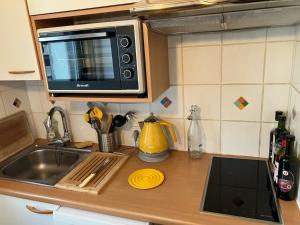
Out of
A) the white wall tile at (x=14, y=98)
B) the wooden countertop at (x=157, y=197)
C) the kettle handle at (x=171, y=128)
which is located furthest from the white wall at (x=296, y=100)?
the white wall tile at (x=14, y=98)

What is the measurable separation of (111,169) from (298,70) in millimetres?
985

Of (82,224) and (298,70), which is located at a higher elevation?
(298,70)

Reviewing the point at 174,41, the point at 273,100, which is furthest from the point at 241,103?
the point at 174,41

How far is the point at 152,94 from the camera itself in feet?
3.66

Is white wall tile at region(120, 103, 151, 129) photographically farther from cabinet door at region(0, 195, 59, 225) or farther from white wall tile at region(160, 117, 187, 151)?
cabinet door at region(0, 195, 59, 225)

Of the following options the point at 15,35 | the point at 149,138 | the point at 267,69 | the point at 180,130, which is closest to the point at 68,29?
the point at 15,35

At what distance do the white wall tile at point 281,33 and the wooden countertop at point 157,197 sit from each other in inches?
27.6

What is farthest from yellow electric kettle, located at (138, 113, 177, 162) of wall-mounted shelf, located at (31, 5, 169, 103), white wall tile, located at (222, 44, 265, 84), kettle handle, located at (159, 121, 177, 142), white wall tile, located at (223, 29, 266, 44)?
white wall tile, located at (223, 29, 266, 44)

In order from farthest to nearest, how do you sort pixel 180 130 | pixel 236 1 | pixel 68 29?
pixel 180 130 → pixel 68 29 → pixel 236 1

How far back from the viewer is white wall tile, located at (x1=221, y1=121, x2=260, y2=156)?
1309 mm

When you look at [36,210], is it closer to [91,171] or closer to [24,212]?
[24,212]

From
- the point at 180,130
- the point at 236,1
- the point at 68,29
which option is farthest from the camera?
the point at 180,130

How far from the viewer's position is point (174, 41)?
131 cm

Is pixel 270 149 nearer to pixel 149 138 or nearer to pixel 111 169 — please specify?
pixel 149 138
